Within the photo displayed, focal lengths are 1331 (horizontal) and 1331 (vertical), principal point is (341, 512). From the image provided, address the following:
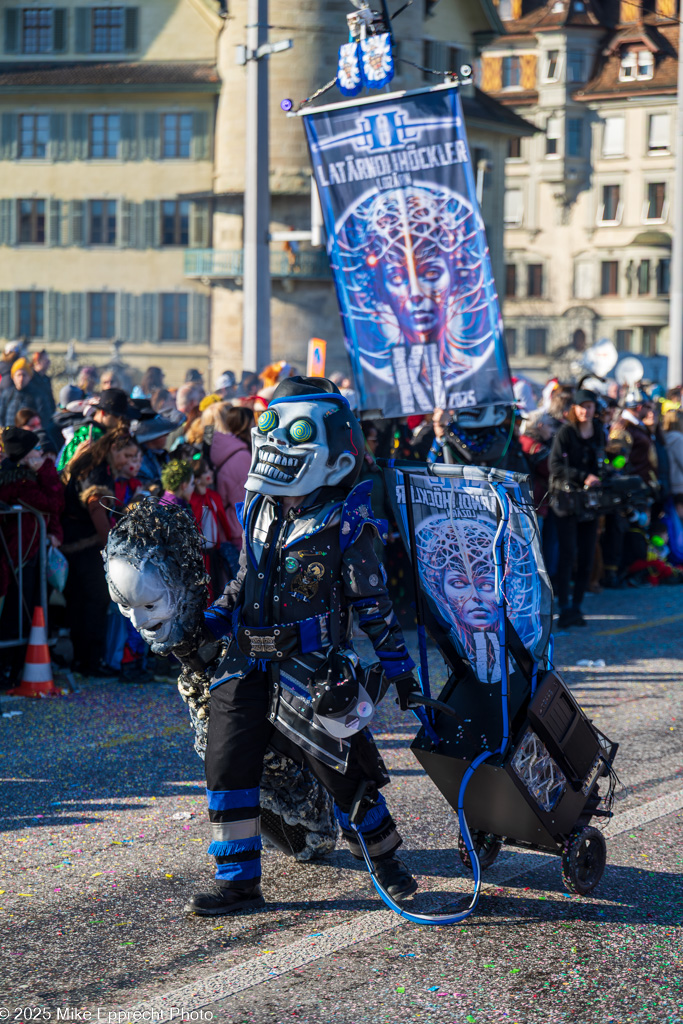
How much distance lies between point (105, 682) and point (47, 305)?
39.1 m

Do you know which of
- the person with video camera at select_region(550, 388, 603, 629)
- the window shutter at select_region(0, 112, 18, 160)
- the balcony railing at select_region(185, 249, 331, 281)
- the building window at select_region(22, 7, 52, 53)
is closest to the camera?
the person with video camera at select_region(550, 388, 603, 629)

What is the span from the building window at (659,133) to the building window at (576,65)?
169 inches

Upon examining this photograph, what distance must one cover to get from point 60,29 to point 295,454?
4188 cm

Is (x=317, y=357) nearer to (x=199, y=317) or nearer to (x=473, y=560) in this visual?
(x=473, y=560)

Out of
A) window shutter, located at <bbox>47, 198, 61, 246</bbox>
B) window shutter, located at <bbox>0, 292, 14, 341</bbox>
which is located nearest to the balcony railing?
window shutter, located at <bbox>47, 198, 61, 246</bbox>

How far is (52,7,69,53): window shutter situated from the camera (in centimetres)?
4244

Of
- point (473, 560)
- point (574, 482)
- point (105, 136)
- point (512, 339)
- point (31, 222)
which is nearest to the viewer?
point (473, 560)

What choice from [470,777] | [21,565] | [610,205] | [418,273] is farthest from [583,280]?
[470,777]

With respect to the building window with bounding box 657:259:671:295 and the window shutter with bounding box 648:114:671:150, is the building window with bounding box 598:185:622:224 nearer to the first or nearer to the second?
the window shutter with bounding box 648:114:671:150

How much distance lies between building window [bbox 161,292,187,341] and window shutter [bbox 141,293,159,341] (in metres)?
0.21

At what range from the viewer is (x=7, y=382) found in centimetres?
1366

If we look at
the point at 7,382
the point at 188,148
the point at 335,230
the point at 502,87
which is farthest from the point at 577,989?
the point at 502,87

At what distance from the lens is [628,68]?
212ft

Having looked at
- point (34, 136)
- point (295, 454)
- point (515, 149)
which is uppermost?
point (515, 149)
